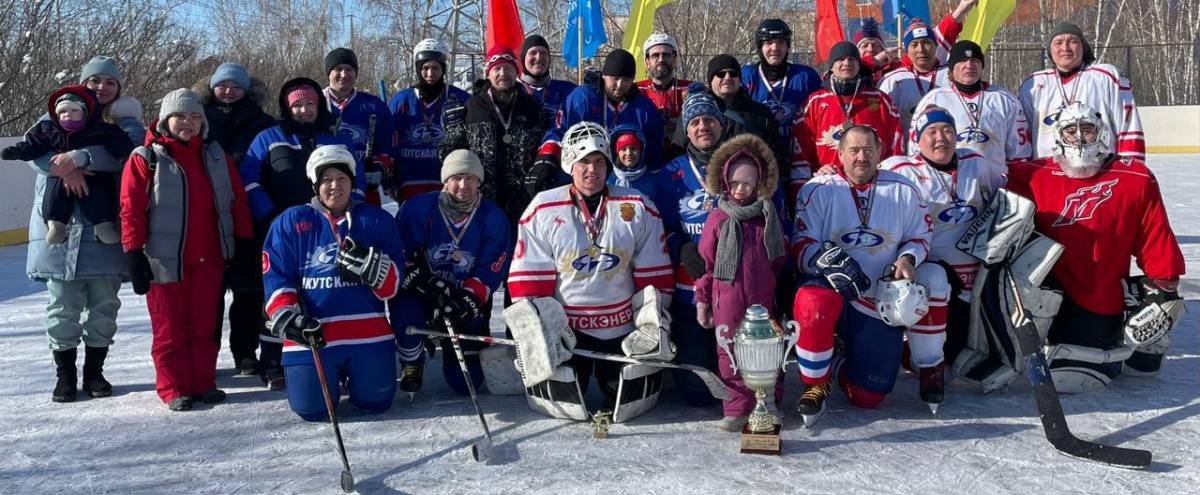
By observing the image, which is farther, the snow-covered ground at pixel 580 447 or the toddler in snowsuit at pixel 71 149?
the toddler in snowsuit at pixel 71 149

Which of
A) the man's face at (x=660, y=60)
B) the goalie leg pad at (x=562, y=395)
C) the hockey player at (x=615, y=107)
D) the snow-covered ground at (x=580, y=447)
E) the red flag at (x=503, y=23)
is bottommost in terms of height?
the snow-covered ground at (x=580, y=447)

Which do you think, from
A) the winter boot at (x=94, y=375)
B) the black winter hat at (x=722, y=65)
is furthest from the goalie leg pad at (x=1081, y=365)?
the winter boot at (x=94, y=375)

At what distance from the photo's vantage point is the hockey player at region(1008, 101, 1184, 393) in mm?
3957

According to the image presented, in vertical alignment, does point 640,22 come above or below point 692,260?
above

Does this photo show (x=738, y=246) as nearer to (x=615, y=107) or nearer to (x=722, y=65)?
(x=722, y=65)

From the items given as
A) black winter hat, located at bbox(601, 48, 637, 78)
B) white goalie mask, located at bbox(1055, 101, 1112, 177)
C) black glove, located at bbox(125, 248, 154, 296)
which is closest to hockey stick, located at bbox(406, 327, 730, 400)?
black glove, located at bbox(125, 248, 154, 296)

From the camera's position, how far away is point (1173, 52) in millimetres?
21219

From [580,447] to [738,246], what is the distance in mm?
955

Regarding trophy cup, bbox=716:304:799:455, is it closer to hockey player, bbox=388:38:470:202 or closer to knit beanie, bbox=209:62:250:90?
hockey player, bbox=388:38:470:202

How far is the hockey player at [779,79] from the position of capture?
4.85 metres

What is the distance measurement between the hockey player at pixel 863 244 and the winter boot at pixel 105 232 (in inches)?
114

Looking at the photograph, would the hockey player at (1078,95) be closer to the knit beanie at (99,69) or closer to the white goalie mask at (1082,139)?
the white goalie mask at (1082,139)

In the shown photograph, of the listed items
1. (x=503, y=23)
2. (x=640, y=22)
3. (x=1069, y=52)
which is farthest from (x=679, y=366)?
(x=640, y=22)

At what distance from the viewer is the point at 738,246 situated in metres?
3.56
